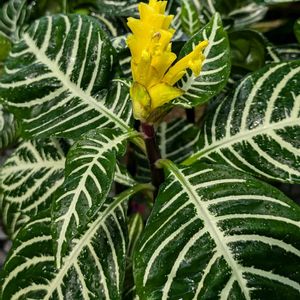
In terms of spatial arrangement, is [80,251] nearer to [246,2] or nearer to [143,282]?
[143,282]

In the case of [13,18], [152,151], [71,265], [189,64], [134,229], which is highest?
[13,18]

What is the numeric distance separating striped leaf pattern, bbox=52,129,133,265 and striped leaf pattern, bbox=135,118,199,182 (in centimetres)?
32

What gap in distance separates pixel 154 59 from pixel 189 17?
43cm

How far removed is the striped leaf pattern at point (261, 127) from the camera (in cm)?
82

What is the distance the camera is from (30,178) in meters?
1.01

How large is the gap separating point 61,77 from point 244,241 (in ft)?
1.40

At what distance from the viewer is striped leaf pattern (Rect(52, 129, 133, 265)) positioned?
68 cm

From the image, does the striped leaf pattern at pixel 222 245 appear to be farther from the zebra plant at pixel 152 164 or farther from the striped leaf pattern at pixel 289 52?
the striped leaf pattern at pixel 289 52

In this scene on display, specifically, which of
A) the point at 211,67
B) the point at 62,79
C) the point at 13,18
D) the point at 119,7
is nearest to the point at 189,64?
the point at 211,67

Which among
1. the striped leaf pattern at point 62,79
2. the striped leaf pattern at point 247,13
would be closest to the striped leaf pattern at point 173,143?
the striped leaf pattern at point 62,79

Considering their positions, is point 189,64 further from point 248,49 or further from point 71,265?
point 248,49

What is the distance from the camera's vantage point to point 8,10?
4.05ft

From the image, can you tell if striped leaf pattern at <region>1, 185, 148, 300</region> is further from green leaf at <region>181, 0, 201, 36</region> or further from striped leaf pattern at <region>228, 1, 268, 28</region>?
striped leaf pattern at <region>228, 1, 268, 28</region>

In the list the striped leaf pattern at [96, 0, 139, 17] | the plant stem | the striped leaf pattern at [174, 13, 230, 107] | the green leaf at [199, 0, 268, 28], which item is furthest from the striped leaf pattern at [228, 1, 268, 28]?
the plant stem
